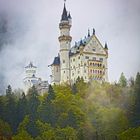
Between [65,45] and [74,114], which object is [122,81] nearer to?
[74,114]

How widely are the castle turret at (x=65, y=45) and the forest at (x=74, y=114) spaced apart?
3.86 metres

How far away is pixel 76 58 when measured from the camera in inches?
653

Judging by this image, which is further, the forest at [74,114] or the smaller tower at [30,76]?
the smaller tower at [30,76]

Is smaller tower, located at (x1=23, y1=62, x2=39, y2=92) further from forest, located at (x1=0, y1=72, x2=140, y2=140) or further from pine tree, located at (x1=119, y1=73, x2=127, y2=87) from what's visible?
pine tree, located at (x1=119, y1=73, x2=127, y2=87)

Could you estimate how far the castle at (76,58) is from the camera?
1614 cm

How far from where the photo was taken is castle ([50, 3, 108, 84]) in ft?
53.0

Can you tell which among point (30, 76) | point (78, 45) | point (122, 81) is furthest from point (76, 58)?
point (122, 81)

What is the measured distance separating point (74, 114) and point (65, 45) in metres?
5.38

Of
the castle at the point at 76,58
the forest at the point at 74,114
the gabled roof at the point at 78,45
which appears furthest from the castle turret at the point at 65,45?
the forest at the point at 74,114

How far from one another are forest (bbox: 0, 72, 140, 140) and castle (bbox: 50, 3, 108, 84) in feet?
11.5

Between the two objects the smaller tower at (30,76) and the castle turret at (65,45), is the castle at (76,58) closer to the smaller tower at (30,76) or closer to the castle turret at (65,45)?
the castle turret at (65,45)

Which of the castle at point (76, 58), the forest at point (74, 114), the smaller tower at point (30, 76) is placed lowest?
the forest at point (74, 114)

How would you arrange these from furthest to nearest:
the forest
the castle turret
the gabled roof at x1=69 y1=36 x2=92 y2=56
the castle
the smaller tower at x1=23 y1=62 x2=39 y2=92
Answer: the gabled roof at x1=69 y1=36 x2=92 y2=56 < the castle turret < the castle < the smaller tower at x1=23 y1=62 x2=39 y2=92 < the forest

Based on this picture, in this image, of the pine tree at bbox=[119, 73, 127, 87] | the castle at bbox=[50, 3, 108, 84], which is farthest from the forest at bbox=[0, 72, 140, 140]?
the castle at bbox=[50, 3, 108, 84]
